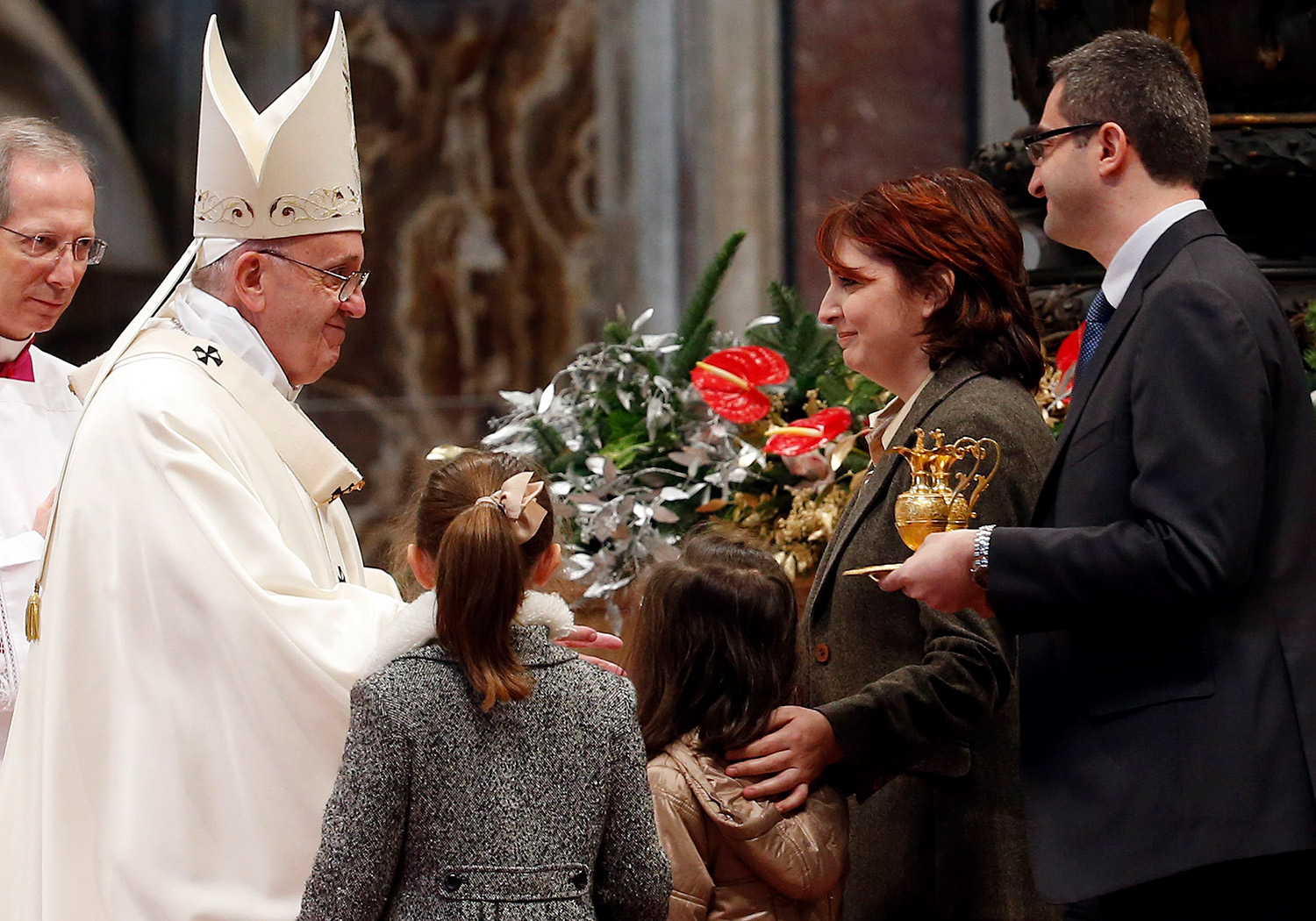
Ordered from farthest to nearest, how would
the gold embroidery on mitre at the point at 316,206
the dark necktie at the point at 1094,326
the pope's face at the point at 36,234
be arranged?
the pope's face at the point at 36,234, the gold embroidery on mitre at the point at 316,206, the dark necktie at the point at 1094,326

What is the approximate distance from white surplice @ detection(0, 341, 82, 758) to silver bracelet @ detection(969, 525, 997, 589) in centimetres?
170

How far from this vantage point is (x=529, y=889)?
201 centimetres

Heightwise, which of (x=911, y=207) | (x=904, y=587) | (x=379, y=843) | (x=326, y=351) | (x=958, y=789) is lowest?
(x=958, y=789)

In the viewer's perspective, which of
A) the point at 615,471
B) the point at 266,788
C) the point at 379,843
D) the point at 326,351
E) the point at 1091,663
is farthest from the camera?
the point at 615,471

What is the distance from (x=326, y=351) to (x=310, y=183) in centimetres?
29

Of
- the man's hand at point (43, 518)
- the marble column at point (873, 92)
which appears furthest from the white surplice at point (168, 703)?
the marble column at point (873, 92)

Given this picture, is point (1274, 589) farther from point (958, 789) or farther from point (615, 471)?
point (615, 471)

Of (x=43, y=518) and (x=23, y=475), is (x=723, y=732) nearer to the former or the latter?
(x=43, y=518)

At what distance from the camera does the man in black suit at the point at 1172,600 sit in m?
1.98

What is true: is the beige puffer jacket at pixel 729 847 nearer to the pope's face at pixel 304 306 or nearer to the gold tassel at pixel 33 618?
the pope's face at pixel 304 306

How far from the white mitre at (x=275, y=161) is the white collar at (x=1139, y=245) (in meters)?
1.28

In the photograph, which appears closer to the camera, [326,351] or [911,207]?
[911,207]

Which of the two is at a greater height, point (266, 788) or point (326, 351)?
point (326, 351)

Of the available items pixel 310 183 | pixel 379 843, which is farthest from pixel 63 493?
pixel 379 843
